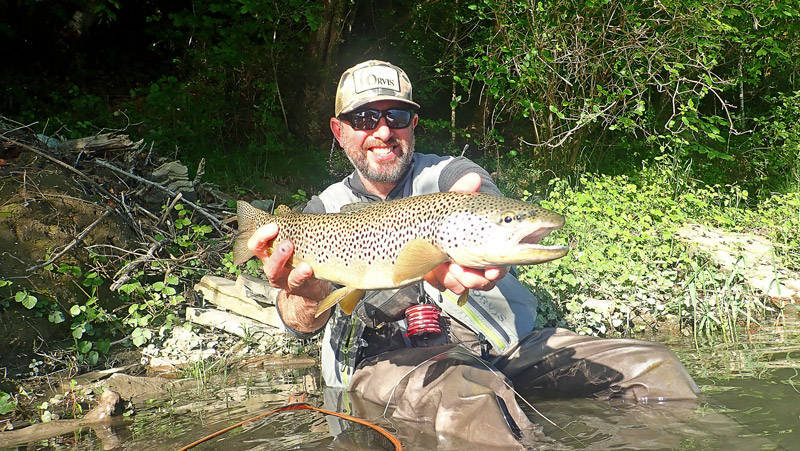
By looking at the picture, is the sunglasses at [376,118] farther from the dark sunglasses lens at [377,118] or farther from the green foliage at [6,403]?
the green foliage at [6,403]

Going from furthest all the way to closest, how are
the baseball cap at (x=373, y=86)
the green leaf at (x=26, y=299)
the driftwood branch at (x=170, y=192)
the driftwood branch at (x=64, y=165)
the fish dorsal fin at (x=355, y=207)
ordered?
the driftwood branch at (x=170, y=192), the driftwood branch at (x=64, y=165), the green leaf at (x=26, y=299), the baseball cap at (x=373, y=86), the fish dorsal fin at (x=355, y=207)

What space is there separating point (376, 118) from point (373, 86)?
21 cm

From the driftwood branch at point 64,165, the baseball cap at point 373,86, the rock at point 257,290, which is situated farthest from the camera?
the driftwood branch at point 64,165

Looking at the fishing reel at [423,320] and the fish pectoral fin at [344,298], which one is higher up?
the fish pectoral fin at [344,298]

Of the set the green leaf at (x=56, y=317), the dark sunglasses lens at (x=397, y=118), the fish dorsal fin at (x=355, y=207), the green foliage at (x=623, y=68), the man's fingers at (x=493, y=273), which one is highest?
the green foliage at (x=623, y=68)

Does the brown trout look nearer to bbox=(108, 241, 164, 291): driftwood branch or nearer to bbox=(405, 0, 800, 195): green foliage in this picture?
bbox=(108, 241, 164, 291): driftwood branch

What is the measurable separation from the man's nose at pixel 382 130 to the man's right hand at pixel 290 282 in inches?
41.5

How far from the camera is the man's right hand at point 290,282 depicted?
359cm

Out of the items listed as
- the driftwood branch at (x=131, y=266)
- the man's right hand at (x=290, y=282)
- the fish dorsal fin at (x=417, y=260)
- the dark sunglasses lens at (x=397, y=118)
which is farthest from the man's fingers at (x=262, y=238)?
the driftwood branch at (x=131, y=266)

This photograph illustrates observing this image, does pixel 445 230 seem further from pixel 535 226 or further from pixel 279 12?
pixel 279 12

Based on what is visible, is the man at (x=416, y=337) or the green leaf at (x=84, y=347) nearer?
the man at (x=416, y=337)

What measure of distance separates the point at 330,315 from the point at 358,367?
0.39m

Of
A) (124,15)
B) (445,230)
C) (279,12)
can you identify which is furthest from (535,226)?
(124,15)

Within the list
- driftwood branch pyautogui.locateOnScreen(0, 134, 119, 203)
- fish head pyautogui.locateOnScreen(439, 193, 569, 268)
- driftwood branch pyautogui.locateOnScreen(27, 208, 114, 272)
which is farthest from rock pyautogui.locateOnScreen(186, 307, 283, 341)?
fish head pyautogui.locateOnScreen(439, 193, 569, 268)
